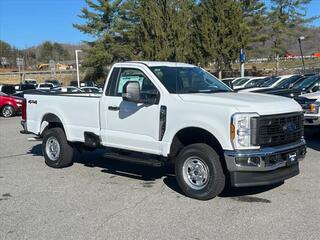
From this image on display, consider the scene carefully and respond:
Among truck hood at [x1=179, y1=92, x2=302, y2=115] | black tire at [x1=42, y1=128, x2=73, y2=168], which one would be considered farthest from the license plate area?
black tire at [x1=42, y1=128, x2=73, y2=168]

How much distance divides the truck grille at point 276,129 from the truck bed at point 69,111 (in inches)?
123

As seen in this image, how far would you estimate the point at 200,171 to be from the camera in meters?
6.62

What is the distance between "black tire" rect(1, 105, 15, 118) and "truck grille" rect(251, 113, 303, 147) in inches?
799

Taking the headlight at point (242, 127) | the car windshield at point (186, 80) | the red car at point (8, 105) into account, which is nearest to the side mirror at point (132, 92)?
the car windshield at point (186, 80)

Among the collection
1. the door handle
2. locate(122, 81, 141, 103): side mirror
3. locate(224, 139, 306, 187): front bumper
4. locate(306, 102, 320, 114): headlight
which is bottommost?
locate(224, 139, 306, 187): front bumper

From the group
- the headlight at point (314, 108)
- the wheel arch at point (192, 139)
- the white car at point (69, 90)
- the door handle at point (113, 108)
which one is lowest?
the wheel arch at point (192, 139)

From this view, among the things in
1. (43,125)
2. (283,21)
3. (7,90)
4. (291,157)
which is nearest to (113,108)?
(43,125)

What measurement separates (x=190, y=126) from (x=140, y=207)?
4.46 feet

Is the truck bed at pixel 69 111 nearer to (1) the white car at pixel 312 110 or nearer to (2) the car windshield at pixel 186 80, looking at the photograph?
(2) the car windshield at pixel 186 80

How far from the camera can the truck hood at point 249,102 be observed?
6.16 meters

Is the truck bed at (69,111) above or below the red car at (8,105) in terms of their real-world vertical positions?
above

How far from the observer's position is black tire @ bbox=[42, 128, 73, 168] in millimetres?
8922

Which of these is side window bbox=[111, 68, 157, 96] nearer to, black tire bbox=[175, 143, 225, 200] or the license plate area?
black tire bbox=[175, 143, 225, 200]

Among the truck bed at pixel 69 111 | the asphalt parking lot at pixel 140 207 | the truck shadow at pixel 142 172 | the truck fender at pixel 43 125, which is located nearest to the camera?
the asphalt parking lot at pixel 140 207
